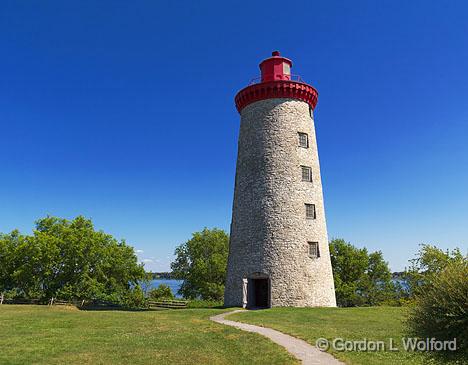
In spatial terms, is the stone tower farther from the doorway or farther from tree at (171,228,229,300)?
tree at (171,228,229,300)

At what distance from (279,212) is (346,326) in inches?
433

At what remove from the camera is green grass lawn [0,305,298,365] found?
1185cm

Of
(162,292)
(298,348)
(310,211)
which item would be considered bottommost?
(298,348)

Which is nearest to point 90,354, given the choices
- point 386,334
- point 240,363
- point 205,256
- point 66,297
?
point 240,363

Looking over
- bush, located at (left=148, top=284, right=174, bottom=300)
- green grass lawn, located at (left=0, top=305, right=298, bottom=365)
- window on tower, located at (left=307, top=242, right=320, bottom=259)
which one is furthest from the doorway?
bush, located at (left=148, top=284, right=174, bottom=300)

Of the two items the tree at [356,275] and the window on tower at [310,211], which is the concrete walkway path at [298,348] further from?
the tree at [356,275]

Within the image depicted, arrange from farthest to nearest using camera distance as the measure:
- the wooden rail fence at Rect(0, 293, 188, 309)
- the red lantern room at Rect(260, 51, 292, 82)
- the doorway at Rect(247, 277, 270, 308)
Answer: the wooden rail fence at Rect(0, 293, 188, 309), the red lantern room at Rect(260, 51, 292, 82), the doorway at Rect(247, 277, 270, 308)

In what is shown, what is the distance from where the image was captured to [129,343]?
14.3m

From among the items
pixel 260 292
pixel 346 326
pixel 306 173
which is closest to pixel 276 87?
pixel 306 173

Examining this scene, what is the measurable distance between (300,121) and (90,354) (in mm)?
23553

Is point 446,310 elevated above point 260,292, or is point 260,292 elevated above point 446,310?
point 260,292

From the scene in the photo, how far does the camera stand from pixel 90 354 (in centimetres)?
1251

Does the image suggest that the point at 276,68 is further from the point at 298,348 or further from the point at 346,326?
the point at 298,348

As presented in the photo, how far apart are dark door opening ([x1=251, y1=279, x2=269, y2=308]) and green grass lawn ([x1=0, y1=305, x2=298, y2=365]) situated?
9.55 meters
